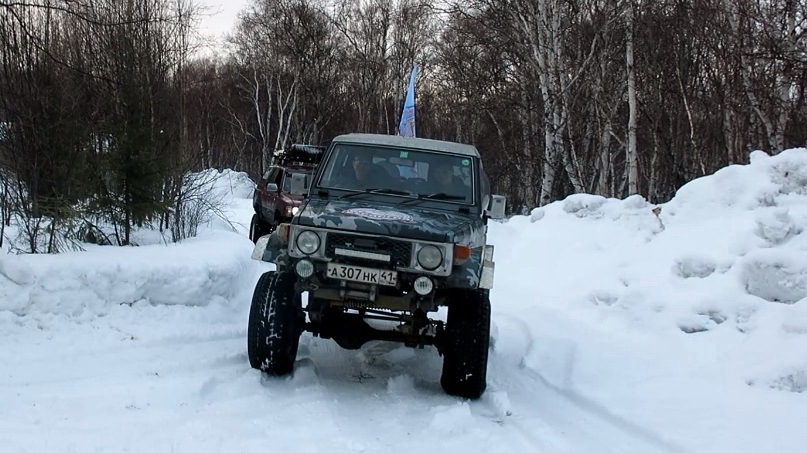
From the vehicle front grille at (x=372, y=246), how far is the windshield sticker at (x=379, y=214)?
0.60ft

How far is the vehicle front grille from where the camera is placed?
4.77 metres

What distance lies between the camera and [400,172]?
605cm

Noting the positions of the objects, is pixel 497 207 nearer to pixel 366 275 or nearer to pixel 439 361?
pixel 439 361

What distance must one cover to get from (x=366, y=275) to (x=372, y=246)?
0.21 metres

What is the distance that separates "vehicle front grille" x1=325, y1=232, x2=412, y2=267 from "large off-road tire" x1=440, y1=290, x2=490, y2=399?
68cm

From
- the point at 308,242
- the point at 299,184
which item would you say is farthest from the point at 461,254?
the point at 299,184

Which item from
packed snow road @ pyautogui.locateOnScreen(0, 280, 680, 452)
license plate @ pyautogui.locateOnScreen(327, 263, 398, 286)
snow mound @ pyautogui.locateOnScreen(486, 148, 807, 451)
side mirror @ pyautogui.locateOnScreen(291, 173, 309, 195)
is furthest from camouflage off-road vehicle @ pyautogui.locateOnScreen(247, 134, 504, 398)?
snow mound @ pyautogui.locateOnScreen(486, 148, 807, 451)

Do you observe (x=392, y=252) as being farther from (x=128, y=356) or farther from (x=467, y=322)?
(x=128, y=356)

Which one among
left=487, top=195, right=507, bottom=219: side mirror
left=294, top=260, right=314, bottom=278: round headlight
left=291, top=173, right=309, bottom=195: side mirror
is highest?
left=291, top=173, right=309, bottom=195: side mirror

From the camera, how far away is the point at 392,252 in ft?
15.7

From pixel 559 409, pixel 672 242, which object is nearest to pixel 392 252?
pixel 559 409

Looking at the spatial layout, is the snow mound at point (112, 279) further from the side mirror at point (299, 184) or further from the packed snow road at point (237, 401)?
the side mirror at point (299, 184)

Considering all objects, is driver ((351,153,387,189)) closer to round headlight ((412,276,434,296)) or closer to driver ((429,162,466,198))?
driver ((429,162,466,198))

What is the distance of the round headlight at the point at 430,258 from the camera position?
475 centimetres
